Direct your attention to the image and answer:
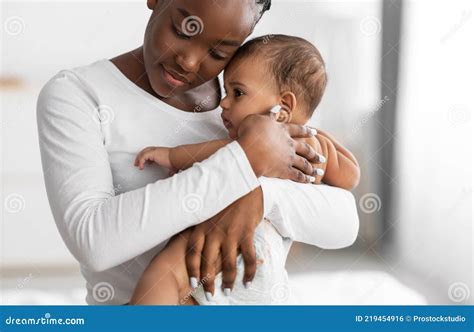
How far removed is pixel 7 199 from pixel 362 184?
37.3 inches

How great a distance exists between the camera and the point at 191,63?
1.08m

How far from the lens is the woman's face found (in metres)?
1.05

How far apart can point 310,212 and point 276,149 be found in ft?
0.45

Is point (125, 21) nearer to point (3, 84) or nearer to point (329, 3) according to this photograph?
point (3, 84)

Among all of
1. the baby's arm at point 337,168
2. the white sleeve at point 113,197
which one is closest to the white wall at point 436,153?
the baby's arm at point 337,168

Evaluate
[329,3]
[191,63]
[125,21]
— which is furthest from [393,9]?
[191,63]

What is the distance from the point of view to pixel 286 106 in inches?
47.6
